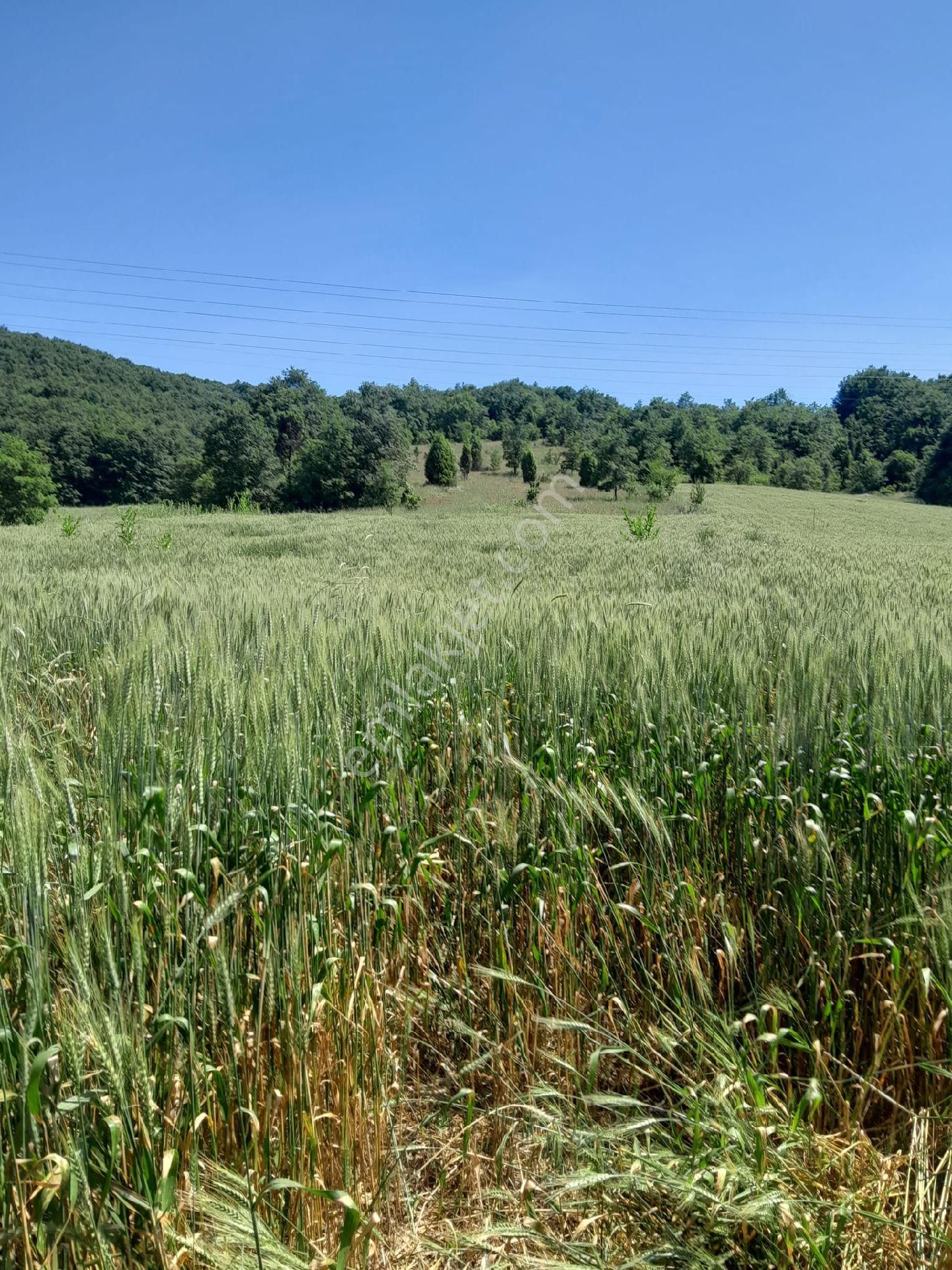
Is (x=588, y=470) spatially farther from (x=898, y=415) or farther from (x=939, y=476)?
(x=898, y=415)

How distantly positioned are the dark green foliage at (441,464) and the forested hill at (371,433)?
5.64 meters

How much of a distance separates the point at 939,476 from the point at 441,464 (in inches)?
1721

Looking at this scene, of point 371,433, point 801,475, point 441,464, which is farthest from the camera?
point 801,475

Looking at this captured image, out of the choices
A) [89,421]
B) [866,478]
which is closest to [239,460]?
[89,421]

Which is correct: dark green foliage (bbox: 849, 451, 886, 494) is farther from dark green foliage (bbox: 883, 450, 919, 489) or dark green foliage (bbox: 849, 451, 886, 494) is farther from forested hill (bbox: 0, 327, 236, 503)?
forested hill (bbox: 0, 327, 236, 503)

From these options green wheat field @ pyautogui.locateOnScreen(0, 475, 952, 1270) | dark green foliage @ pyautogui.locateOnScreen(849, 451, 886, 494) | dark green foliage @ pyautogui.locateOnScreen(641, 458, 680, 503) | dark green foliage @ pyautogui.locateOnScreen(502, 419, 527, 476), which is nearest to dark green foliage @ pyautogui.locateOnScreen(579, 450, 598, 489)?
dark green foliage @ pyautogui.locateOnScreen(641, 458, 680, 503)

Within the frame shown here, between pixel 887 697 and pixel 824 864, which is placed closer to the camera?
pixel 824 864

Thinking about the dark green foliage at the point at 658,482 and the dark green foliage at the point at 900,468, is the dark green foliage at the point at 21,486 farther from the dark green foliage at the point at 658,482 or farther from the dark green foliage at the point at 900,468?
the dark green foliage at the point at 900,468

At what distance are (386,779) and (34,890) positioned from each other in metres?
1.11

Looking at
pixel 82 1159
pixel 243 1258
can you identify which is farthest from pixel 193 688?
pixel 243 1258

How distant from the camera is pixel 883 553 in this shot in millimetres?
11867

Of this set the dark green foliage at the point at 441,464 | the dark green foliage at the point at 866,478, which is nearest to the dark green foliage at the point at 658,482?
the dark green foliage at the point at 441,464

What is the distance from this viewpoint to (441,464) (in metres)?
68.8

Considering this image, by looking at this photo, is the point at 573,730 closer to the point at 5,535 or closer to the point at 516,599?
the point at 516,599
